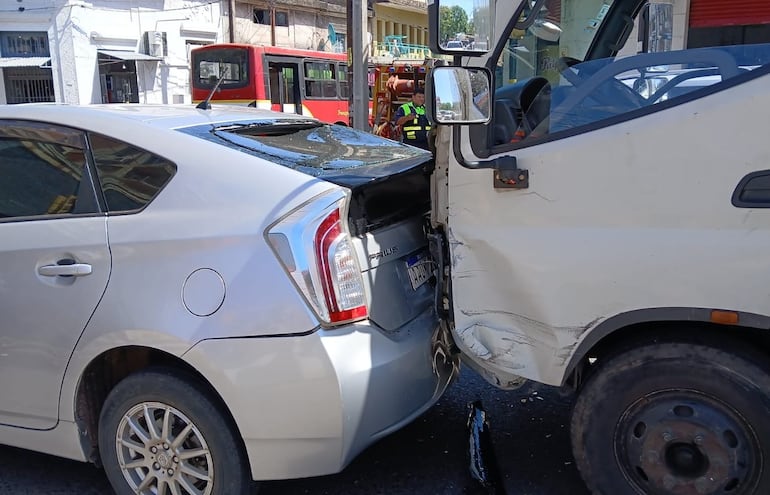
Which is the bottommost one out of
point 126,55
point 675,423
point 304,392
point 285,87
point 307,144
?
point 675,423

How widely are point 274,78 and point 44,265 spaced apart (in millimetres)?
17543

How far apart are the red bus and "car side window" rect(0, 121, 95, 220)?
15552 millimetres

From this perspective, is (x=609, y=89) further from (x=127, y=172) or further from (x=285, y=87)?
(x=285, y=87)

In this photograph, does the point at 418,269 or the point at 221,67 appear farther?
the point at 221,67

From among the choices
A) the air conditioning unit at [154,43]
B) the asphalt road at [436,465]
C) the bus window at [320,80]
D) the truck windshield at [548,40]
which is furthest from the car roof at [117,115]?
the air conditioning unit at [154,43]

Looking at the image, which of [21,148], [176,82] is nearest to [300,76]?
[176,82]

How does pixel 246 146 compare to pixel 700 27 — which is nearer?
pixel 246 146

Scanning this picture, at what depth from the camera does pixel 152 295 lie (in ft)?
8.11

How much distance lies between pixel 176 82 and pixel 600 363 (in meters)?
29.0

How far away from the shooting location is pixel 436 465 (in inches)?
127

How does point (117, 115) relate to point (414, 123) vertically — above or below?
above

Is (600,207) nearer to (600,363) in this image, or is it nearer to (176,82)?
(600,363)

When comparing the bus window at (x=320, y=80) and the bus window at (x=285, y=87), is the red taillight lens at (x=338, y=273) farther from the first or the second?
the bus window at (x=320, y=80)

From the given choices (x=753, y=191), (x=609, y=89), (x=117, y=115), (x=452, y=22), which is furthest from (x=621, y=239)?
(x=117, y=115)
